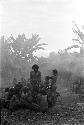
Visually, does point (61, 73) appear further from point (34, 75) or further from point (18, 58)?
point (34, 75)

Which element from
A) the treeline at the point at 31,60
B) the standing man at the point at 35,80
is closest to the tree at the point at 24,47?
the treeline at the point at 31,60

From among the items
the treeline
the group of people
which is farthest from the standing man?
the treeline

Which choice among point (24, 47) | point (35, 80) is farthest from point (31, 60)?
point (35, 80)

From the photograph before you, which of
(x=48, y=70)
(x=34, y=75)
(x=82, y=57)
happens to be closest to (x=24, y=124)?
(x=34, y=75)

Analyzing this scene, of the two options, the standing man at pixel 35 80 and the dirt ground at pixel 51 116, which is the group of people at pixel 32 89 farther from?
the dirt ground at pixel 51 116

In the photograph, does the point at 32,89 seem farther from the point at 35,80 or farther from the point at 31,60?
the point at 31,60

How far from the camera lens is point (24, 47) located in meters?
27.3

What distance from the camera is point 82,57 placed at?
23.0 meters

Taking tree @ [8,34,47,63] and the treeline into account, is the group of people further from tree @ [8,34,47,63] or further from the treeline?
tree @ [8,34,47,63]

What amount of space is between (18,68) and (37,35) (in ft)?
15.5

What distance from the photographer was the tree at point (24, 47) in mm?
27203

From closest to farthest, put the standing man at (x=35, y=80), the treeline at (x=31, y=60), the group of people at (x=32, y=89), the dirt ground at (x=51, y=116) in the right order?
the dirt ground at (x=51, y=116) < the group of people at (x=32, y=89) < the standing man at (x=35, y=80) < the treeline at (x=31, y=60)

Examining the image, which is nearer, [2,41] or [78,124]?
[78,124]

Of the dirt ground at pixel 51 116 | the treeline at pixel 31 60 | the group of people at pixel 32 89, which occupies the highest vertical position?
the treeline at pixel 31 60
